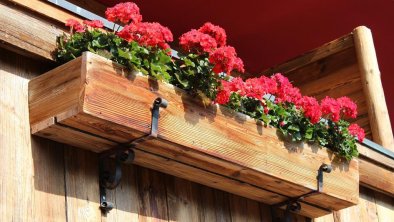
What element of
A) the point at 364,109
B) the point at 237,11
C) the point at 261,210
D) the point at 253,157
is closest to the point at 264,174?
the point at 253,157

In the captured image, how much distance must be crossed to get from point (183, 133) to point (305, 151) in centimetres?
70

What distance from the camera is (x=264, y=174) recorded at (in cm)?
369

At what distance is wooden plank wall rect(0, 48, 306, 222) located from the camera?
310cm

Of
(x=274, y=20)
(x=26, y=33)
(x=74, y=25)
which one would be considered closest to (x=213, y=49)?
(x=74, y=25)

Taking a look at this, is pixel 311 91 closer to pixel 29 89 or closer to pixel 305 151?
pixel 305 151

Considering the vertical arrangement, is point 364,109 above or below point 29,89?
above

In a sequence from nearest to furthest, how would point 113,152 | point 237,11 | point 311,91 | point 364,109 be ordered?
point 113,152, point 364,109, point 311,91, point 237,11

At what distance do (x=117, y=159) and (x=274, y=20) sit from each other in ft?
9.22

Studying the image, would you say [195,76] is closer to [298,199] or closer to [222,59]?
[222,59]

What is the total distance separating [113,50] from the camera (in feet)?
11.0

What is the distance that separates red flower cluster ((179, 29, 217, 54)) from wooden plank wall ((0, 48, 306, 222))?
0.45 meters

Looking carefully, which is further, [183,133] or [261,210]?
[261,210]

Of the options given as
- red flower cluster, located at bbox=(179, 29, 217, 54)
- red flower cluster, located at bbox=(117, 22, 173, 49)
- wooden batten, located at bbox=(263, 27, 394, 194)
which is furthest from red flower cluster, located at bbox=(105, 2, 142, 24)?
wooden batten, located at bbox=(263, 27, 394, 194)

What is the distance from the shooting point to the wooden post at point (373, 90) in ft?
16.0
